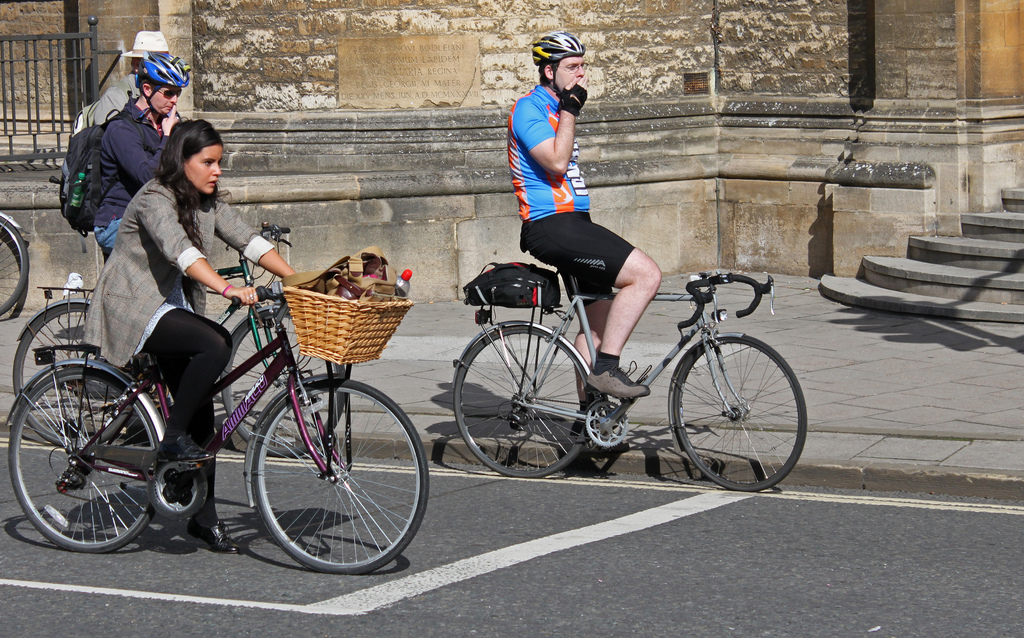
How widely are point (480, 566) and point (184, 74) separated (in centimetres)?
324

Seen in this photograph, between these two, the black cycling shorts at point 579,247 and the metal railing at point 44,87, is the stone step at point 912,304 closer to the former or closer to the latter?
the black cycling shorts at point 579,247

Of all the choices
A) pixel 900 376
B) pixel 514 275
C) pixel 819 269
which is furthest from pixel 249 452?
pixel 819 269

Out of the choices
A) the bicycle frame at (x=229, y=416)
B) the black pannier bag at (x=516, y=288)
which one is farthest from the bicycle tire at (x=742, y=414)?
the bicycle frame at (x=229, y=416)

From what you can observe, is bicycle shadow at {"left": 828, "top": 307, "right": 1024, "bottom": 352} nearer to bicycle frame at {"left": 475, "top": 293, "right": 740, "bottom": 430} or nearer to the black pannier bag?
bicycle frame at {"left": 475, "top": 293, "right": 740, "bottom": 430}

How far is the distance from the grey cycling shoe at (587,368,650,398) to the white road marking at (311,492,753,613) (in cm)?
56

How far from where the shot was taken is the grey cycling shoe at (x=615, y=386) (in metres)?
6.38

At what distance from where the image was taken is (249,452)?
511cm

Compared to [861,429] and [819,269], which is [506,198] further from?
[861,429]

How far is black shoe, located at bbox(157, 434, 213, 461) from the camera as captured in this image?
205 inches

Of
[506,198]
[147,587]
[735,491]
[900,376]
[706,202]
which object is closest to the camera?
[147,587]

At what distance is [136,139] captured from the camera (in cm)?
713

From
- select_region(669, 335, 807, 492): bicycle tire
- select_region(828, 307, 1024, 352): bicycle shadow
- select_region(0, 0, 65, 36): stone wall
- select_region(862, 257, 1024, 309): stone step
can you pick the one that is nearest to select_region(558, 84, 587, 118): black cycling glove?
select_region(669, 335, 807, 492): bicycle tire

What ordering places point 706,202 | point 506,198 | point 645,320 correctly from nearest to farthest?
1. point 645,320
2. point 506,198
3. point 706,202

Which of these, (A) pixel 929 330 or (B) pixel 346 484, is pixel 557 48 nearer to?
(B) pixel 346 484
